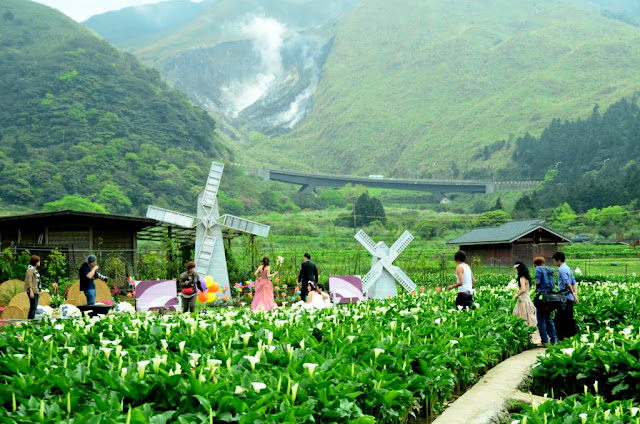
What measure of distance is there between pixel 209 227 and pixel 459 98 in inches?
6043

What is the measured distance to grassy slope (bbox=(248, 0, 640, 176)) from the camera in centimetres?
14112

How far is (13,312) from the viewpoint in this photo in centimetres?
1382

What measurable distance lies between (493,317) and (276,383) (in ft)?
20.7

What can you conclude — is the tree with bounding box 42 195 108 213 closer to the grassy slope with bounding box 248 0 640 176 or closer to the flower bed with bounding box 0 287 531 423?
the flower bed with bounding box 0 287 531 423

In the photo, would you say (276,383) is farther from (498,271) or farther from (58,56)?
(58,56)

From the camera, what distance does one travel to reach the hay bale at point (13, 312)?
1376cm

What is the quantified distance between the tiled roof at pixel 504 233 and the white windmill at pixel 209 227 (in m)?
19.2

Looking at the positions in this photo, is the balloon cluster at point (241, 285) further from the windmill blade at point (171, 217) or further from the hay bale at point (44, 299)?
the hay bale at point (44, 299)

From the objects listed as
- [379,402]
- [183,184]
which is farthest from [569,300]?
[183,184]

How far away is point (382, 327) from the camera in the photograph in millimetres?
8711

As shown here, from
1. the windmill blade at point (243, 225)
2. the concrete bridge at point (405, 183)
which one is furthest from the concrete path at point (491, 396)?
the concrete bridge at point (405, 183)

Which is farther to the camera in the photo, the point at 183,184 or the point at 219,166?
the point at 183,184

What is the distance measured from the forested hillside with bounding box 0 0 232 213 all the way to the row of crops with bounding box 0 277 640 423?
234ft

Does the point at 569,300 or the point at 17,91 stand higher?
the point at 17,91
